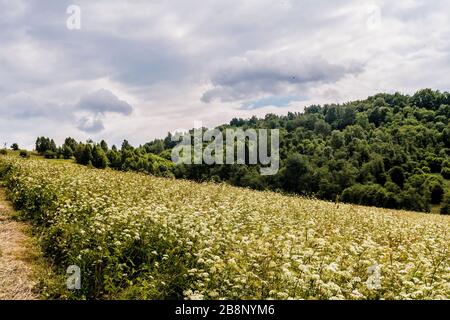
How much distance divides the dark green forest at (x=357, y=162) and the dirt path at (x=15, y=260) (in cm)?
6290

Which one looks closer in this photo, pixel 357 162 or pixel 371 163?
pixel 371 163

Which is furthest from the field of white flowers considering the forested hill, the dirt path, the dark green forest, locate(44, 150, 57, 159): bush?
locate(44, 150, 57, 159): bush

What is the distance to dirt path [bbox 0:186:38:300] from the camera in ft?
30.8

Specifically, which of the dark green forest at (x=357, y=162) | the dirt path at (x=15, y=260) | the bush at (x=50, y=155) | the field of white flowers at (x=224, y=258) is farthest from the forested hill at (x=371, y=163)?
the field of white flowers at (x=224, y=258)

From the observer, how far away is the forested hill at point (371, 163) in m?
102

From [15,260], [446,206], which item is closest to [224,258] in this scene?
[15,260]

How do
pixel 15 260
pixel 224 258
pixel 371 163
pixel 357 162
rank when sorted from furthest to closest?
pixel 357 162 → pixel 371 163 → pixel 15 260 → pixel 224 258

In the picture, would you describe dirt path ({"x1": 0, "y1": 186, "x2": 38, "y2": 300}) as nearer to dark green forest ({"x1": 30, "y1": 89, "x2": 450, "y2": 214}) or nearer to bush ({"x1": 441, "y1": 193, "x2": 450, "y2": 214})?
dark green forest ({"x1": 30, "y1": 89, "x2": 450, "y2": 214})

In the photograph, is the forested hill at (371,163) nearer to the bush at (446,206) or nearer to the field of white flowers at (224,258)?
the bush at (446,206)

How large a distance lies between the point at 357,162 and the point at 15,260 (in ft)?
399

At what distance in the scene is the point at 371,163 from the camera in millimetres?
117000

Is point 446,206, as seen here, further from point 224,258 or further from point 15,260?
point 15,260
